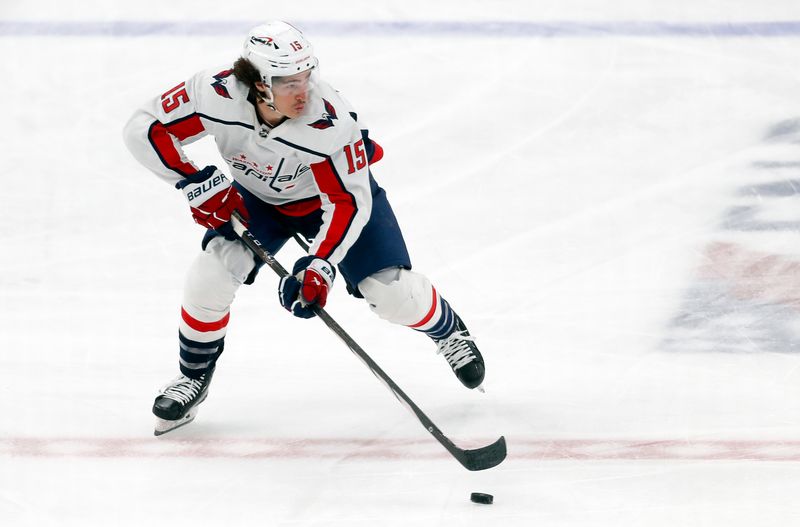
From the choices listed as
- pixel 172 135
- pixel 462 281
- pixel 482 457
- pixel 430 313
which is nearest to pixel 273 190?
pixel 172 135

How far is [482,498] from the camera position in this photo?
2.73 metres

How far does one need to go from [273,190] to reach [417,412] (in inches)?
27.6

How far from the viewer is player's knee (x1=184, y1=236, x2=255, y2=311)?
2.97 meters

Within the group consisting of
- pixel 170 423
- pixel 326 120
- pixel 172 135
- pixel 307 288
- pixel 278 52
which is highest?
pixel 278 52

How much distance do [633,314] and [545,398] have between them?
0.54m

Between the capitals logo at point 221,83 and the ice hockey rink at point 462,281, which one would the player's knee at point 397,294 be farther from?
the capitals logo at point 221,83

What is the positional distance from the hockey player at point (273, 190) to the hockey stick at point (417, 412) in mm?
A: 53

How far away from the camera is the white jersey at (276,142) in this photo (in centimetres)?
282

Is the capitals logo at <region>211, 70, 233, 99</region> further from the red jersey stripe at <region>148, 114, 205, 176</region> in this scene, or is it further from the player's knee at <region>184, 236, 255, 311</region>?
the player's knee at <region>184, 236, 255, 311</region>

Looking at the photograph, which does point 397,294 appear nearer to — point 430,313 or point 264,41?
point 430,313

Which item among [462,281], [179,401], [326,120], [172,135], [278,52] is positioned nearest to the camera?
[278,52]

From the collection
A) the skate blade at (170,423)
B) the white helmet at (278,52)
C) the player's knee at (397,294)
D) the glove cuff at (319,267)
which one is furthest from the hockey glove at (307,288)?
the skate blade at (170,423)

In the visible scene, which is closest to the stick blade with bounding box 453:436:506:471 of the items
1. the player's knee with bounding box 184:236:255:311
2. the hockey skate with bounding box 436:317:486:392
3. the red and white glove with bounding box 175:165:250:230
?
the hockey skate with bounding box 436:317:486:392

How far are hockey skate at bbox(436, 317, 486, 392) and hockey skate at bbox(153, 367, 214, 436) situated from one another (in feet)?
2.20
